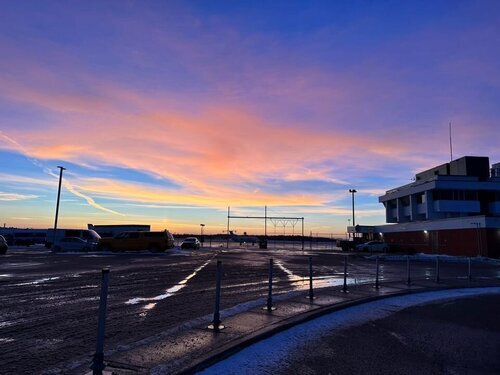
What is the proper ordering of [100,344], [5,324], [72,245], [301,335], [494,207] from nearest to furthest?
[100,344] → [301,335] → [5,324] → [72,245] → [494,207]

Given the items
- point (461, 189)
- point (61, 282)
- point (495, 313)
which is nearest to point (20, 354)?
point (61, 282)

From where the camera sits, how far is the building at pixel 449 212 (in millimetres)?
44844

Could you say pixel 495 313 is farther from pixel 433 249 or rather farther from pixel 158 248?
pixel 433 249

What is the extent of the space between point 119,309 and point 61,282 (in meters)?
5.91

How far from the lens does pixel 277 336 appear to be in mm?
7648

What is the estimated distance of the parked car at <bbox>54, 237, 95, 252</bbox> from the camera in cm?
4609

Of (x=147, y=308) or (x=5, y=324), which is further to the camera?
(x=147, y=308)

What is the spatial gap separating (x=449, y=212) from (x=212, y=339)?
58318 mm

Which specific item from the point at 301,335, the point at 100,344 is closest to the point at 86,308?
the point at 301,335

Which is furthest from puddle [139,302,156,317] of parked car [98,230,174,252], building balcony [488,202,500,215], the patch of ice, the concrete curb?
building balcony [488,202,500,215]

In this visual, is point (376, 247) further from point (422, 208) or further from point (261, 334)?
point (261, 334)

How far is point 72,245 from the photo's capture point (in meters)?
46.6

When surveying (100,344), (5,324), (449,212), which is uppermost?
(449,212)

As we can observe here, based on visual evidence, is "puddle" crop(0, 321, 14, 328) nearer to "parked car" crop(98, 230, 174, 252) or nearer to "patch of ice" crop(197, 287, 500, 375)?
"patch of ice" crop(197, 287, 500, 375)
